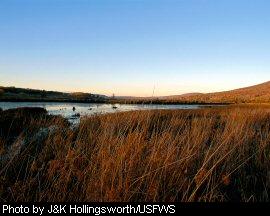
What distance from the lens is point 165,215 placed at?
335 centimetres

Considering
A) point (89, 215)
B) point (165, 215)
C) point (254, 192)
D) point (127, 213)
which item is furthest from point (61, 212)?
point (254, 192)

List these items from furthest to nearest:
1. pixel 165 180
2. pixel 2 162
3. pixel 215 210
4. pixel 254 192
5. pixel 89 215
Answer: pixel 2 162 → pixel 254 192 → pixel 165 180 → pixel 215 210 → pixel 89 215

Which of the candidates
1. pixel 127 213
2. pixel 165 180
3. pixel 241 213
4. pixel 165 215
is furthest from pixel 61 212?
pixel 241 213

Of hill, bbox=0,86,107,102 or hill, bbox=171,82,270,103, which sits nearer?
hill, bbox=0,86,107,102

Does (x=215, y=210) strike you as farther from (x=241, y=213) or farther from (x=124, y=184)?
(x=124, y=184)

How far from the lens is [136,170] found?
427 centimetres

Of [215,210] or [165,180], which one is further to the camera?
[165,180]

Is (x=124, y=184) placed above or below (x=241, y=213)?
above

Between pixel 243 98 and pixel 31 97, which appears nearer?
pixel 31 97

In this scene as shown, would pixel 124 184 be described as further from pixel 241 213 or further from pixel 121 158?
pixel 241 213

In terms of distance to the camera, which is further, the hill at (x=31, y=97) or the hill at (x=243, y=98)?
the hill at (x=243, y=98)

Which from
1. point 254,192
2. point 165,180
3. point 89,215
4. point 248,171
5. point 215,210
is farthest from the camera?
point 248,171

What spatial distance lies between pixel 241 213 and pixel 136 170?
1209 millimetres

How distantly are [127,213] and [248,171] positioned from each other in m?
2.53
